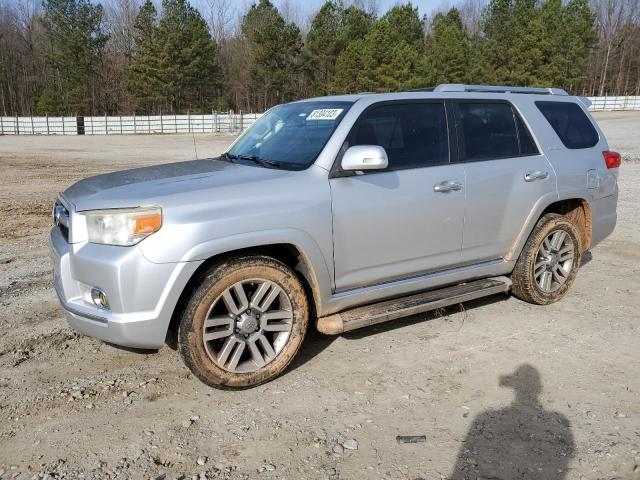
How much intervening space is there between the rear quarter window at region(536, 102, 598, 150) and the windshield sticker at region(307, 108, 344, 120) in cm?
206

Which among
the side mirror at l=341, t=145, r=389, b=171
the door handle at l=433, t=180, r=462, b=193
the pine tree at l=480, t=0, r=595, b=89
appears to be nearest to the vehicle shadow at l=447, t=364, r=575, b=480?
the door handle at l=433, t=180, r=462, b=193

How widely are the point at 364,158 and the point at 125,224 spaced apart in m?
1.53

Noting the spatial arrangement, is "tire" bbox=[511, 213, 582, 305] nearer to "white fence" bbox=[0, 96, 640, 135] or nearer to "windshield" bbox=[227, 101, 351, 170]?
"windshield" bbox=[227, 101, 351, 170]

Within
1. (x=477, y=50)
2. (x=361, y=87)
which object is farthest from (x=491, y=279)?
(x=477, y=50)

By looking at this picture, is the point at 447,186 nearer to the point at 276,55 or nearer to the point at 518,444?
the point at 518,444

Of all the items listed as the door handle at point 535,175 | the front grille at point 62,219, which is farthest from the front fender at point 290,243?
the door handle at point 535,175

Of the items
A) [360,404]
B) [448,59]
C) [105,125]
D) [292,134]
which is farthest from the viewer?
[448,59]

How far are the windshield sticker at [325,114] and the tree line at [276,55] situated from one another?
5390cm

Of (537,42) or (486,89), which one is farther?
(537,42)

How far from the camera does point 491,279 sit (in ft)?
15.5

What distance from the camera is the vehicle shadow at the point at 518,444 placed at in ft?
9.13

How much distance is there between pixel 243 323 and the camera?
353 centimetres

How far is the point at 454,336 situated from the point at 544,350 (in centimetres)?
66

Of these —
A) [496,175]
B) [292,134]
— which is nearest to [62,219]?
[292,134]
